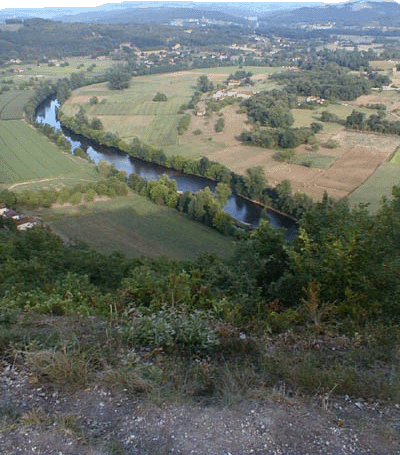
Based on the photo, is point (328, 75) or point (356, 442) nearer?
point (356, 442)

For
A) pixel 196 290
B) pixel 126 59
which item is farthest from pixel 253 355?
pixel 126 59

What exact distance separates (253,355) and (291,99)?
181ft

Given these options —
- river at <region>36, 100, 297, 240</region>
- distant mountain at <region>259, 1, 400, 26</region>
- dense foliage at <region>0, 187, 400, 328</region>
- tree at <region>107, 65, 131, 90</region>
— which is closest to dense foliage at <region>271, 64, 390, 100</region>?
tree at <region>107, 65, 131, 90</region>

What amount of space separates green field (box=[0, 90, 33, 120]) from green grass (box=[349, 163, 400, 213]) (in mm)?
39817

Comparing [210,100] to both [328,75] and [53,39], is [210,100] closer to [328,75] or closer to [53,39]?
[328,75]

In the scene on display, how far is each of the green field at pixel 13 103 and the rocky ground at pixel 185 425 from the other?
53.1 m

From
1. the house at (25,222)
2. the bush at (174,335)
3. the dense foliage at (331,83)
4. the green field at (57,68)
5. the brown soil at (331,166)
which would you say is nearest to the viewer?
the bush at (174,335)

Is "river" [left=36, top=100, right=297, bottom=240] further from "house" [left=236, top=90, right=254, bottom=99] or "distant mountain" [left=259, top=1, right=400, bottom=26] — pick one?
"distant mountain" [left=259, top=1, right=400, bottom=26]

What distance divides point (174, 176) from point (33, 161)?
1244 centimetres

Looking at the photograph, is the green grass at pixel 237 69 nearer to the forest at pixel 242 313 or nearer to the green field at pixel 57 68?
the green field at pixel 57 68

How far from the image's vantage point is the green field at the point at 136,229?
74.3ft

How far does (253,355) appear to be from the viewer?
464 cm

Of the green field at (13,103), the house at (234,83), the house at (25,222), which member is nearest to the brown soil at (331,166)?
the house at (25,222)

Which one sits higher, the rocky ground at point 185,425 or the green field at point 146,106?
the rocky ground at point 185,425
